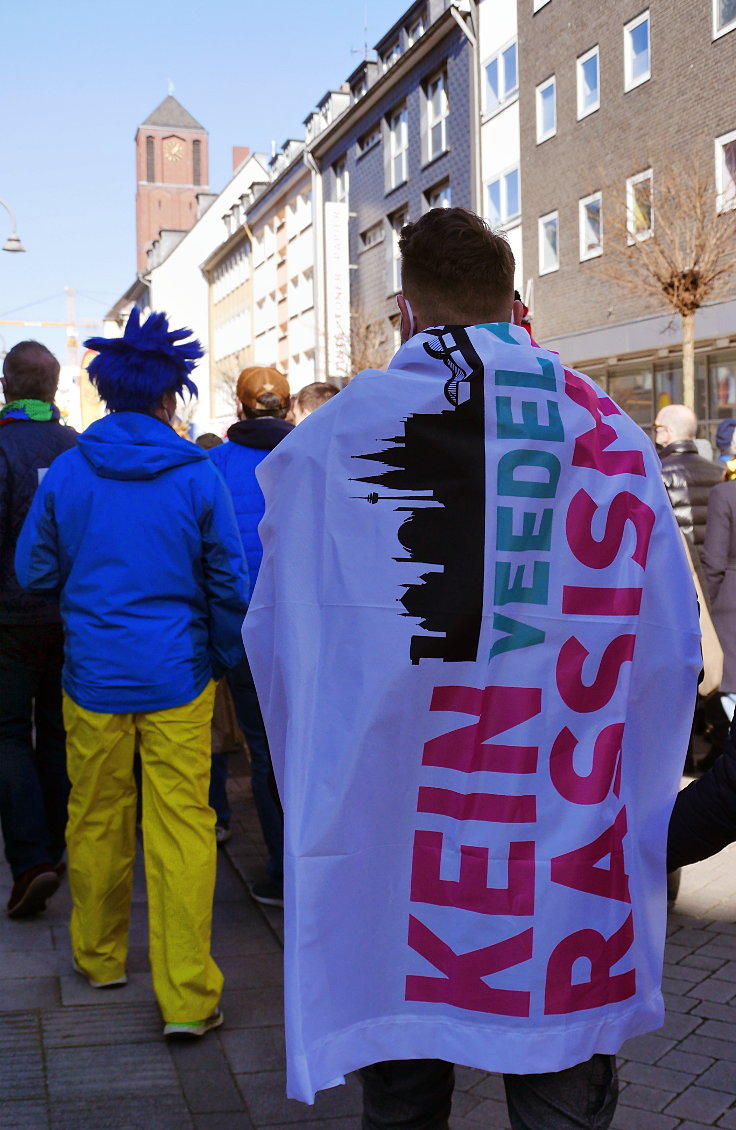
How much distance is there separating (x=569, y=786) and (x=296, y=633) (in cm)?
47

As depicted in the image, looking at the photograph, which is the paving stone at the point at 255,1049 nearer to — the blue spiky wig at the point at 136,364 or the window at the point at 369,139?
the blue spiky wig at the point at 136,364

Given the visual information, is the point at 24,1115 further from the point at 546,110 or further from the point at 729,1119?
the point at 546,110

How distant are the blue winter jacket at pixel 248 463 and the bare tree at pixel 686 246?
11.5 metres

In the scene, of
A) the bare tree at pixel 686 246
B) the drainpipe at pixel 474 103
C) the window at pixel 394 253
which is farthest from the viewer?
the window at pixel 394 253

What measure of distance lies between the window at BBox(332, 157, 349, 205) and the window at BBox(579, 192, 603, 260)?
14.7 m

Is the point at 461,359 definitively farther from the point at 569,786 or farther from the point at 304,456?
the point at 569,786

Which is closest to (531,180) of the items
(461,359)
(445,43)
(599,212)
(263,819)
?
(599,212)

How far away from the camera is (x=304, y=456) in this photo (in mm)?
1980

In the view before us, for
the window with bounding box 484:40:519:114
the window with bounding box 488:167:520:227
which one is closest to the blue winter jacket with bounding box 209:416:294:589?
the window with bounding box 488:167:520:227

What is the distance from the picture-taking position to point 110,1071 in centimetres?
338

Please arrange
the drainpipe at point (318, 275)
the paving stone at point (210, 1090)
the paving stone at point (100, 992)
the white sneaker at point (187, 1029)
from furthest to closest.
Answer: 1. the drainpipe at point (318, 275)
2. the paving stone at point (100, 992)
3. the white sneaker at point (187, 1029)
4. the paving stone at point (210, 1090)

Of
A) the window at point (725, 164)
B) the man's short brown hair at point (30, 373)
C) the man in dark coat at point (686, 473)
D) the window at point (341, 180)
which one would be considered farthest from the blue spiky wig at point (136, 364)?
the window at point (341, 180)

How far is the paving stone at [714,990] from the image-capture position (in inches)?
153

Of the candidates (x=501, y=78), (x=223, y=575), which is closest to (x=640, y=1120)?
(x=223, y=575)
